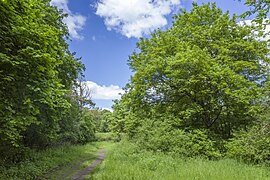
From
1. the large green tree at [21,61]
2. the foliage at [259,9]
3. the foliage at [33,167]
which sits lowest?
the foliage at [33,167]

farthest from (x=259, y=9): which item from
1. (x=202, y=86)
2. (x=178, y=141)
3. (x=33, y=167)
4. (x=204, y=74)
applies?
(x=33, y=167)

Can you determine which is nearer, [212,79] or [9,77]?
[9,77]

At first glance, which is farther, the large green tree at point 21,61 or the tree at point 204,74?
→ the tree at point 204,74

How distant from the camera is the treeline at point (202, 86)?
13492 millimetres

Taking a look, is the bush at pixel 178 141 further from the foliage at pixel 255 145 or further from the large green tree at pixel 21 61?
the large green tree at pixel 21 61

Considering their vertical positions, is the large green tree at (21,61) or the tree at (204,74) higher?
the tree at (204,74)

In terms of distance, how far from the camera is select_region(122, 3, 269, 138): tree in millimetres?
13898

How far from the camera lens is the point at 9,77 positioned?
522 centimetres

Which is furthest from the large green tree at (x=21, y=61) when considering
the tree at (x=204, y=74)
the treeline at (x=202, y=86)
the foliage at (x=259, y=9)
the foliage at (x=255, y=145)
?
the foliage at (x=255, y=145)

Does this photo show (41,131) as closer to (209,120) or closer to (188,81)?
(188,81)

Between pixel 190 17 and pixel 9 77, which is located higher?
pixel 190 17

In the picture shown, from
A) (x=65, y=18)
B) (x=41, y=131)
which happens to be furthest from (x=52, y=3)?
(x=41, y=131)

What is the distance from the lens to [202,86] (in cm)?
1500

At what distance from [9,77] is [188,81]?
1144cm
